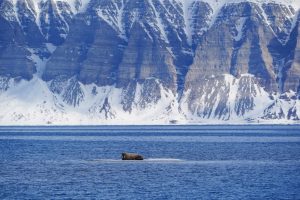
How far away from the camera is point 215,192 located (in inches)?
5719

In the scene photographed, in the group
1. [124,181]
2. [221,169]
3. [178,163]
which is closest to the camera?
[124,181]

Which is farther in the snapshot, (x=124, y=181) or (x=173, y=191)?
(x=124, y=181)

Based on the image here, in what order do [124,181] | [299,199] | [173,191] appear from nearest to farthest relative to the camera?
[299,199] → [173,191] → [124,181]

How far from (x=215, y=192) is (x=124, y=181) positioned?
17.6 meters

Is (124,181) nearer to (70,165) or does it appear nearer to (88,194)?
(88,194)

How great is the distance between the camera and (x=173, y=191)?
147 metres

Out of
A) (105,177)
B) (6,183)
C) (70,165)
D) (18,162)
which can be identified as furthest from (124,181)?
(18,162)

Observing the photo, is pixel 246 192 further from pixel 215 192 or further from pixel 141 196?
pixel 141 196

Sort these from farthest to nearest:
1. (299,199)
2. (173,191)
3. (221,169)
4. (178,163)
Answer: (178,163) < (221,169) < (173,191) < (299,199)

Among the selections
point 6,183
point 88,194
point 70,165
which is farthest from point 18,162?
point 88,194

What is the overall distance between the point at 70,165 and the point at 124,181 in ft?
95.4

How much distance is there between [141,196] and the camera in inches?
5615

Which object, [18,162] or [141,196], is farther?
[18,162]

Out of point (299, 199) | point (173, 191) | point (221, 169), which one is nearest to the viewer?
point (299, 199)
